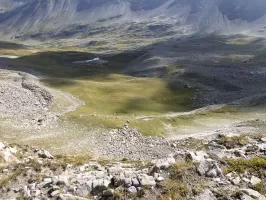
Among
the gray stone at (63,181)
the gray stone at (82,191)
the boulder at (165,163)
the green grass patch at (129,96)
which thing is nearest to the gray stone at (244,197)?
the boulder at (165,163)

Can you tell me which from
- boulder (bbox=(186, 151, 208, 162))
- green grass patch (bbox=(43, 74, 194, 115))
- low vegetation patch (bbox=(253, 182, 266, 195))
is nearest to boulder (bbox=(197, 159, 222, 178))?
boulder (bbox=(186, 151, 208, 162))

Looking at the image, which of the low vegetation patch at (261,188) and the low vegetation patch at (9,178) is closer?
the low vegetation patch at (261,188)

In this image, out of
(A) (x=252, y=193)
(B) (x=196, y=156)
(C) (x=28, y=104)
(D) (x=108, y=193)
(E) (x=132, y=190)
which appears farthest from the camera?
(C) (x=28, y=104)

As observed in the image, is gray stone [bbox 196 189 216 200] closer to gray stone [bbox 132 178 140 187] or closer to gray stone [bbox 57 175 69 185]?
gray stone [bbox 132 178 140 187]

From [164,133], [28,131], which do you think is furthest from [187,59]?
[28,131]

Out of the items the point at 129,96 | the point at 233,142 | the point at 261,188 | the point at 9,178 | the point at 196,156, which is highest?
the point at 196,156

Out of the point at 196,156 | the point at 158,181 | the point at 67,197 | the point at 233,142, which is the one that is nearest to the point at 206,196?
the point at 158,181

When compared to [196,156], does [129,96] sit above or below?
below

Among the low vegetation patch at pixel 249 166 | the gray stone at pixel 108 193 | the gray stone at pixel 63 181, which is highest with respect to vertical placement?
the gray stone at pixel 63 181

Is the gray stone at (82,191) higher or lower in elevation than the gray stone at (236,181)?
higher

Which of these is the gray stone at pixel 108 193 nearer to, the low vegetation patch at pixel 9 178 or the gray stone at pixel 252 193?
the low vegetation patch at pixel 9 178

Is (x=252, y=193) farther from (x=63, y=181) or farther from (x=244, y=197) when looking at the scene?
(x=63, y=181)
